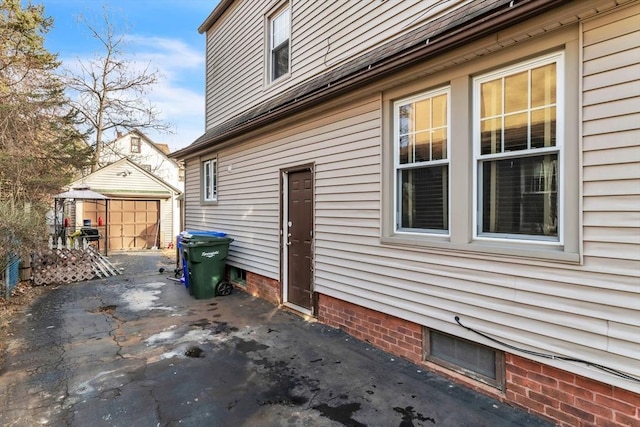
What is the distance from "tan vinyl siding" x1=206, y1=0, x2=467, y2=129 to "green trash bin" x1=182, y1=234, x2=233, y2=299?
328 centimetres

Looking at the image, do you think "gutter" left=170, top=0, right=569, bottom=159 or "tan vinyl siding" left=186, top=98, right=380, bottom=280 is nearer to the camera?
"gutter" left=170, top=0, right=569, bottom=159

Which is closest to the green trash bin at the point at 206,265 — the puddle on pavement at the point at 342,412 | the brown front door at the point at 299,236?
the brown front door at the point at 299,236

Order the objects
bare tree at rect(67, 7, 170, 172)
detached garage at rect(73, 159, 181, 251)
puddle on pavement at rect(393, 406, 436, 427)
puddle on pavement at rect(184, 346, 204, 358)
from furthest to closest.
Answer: bare tree at rect(67, 7, 170, 172)
detached garage at rect(73, 159, 181, 251)
puddle on pavement at rect(184, 346, 204, 358)
puddle on pavement at rect(393, 406, 436, 427)

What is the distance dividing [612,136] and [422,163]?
5.73 ft

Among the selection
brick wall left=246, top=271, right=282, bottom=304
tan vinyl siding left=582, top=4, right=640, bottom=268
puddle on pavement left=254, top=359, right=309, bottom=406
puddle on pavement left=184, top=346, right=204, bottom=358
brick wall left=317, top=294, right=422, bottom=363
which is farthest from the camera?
brick wall left=246, top=271, right=282, bottom=304

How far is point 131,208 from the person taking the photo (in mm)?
18062

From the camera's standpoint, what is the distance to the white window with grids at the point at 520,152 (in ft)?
9.68

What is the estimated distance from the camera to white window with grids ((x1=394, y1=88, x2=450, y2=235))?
12.6ft

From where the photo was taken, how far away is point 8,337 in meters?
5.00

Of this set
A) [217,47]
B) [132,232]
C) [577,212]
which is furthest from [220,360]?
[132,232]

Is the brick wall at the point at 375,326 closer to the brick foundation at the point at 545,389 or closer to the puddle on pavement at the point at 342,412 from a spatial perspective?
the brick foundation at the point at 545,389

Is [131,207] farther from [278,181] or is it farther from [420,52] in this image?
[420,52]

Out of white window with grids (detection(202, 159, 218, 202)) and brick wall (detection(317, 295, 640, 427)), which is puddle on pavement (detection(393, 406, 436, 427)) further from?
white window with grids (detection(202, 159, 218, 202))

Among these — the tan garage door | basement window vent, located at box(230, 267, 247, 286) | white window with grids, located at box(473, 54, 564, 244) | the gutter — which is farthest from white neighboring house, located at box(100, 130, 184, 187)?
white window with grids, located at box(473, 54, 564, 244)
